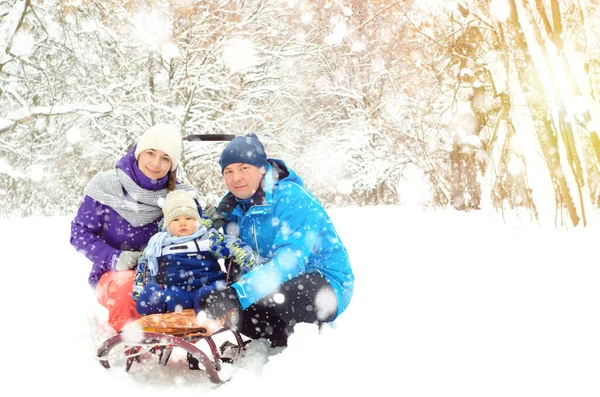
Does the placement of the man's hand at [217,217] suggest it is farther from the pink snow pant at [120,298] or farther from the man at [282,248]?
the pink snow pant at [120,298]

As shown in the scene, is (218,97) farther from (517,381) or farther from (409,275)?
(517,381)

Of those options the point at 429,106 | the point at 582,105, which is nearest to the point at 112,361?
the point at 582,105

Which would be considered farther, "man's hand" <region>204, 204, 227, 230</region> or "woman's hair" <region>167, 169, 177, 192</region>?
"woman's hair" <region>167, 169, 177, 192</region>

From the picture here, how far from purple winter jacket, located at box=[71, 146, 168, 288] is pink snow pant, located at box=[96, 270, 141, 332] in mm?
138

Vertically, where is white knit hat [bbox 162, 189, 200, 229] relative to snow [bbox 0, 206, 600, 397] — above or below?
above

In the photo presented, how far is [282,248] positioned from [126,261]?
0.96 m

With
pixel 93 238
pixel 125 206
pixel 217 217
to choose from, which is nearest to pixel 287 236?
pixel 217 217

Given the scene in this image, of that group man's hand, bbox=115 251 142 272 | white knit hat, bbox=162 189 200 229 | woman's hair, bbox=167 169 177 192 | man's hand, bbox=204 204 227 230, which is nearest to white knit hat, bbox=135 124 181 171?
woman's hair, bbox=167 169 177 192

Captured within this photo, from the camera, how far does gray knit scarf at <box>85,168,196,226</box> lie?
3395 millimetres

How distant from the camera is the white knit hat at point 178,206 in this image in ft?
10.6

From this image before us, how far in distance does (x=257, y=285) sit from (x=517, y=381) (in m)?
1.27

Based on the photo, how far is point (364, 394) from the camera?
2.28 meters

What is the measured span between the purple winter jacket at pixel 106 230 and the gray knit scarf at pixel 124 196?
0.04 meters

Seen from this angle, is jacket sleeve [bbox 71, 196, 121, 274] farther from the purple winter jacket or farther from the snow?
the snow
